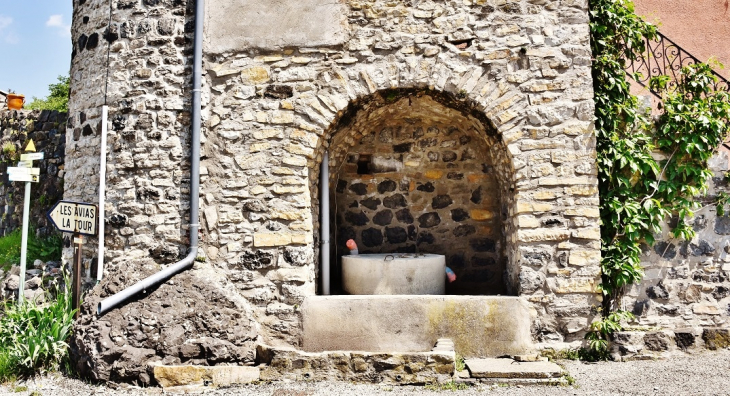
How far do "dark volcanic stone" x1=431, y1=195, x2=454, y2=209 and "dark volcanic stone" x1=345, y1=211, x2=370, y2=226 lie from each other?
0.75 m

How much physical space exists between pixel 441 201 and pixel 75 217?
3.60 m

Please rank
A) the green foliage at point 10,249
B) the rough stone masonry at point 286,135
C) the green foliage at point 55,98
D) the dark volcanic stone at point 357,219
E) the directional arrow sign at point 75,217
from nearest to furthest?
the rough stone masonry at point 286,135 < the directional arrow sign at point 75,217 < the dark volcanic stone at point 357,219 < the green foliage at point 10,249 < the green foliage at point 55,98

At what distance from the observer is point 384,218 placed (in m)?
5.89

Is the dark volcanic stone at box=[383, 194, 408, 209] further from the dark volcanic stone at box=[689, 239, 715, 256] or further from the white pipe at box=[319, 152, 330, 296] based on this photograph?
the dark volcanic stone at box=[689, 239, 715, 256]

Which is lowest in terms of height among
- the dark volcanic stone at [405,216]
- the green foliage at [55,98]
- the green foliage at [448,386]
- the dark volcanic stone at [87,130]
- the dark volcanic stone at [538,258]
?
the green foliage at [448,386]

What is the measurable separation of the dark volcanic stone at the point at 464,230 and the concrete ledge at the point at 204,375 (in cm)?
257

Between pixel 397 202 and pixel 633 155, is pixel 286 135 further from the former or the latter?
pixel 633 155

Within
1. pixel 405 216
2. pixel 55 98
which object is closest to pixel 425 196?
pixel 405 216

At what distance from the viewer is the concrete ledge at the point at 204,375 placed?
4035mm

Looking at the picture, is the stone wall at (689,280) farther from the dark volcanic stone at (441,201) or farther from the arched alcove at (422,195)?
the dark volcanic stone at (441,201)

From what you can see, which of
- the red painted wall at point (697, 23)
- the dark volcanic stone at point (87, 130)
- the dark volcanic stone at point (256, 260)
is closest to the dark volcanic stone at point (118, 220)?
the dark volcanic stone at point (87, 130)

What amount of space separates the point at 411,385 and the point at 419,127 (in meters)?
2.86

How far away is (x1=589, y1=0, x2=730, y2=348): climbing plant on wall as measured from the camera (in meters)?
4.75

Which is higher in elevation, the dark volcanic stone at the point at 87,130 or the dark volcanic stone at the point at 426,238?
the dark volcanic stone at the point at 87,130
